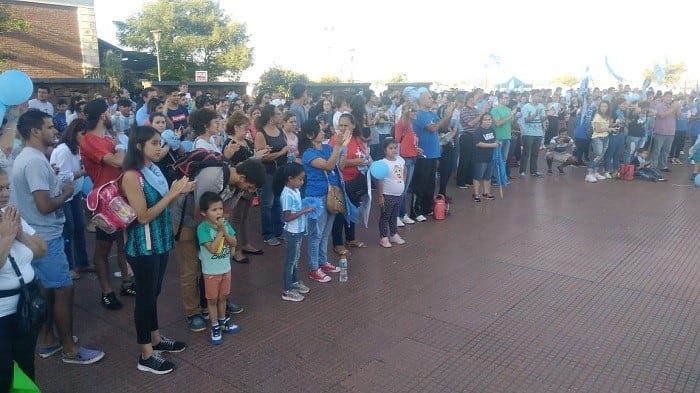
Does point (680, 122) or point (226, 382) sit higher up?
point (680, 122)

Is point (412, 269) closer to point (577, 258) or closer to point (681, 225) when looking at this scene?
point (577, 258)

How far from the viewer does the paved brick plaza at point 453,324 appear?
3.62 meters

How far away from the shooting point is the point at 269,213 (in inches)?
262

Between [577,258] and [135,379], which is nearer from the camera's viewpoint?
[135,379]

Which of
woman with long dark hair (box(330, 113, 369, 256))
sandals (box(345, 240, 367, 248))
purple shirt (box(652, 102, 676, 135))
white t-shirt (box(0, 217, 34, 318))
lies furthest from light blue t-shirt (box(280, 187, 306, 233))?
purple shirt (box(652, 102, 676, 135))

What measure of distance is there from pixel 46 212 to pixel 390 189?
12.8 feet

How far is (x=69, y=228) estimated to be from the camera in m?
5.07

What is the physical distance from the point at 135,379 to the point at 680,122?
14.6 m

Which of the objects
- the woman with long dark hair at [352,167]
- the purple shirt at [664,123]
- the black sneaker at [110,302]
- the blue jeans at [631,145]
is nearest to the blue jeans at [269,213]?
the woman with long dark hair at [352,167]

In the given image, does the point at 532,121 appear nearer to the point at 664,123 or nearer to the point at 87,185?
the point at 664,123

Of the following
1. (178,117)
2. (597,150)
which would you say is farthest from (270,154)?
(597,150)

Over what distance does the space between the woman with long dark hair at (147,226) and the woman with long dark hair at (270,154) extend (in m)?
2.37

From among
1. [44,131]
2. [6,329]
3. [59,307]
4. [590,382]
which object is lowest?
[590,382]

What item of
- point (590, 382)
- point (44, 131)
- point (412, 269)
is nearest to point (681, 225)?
point (412, 269)
